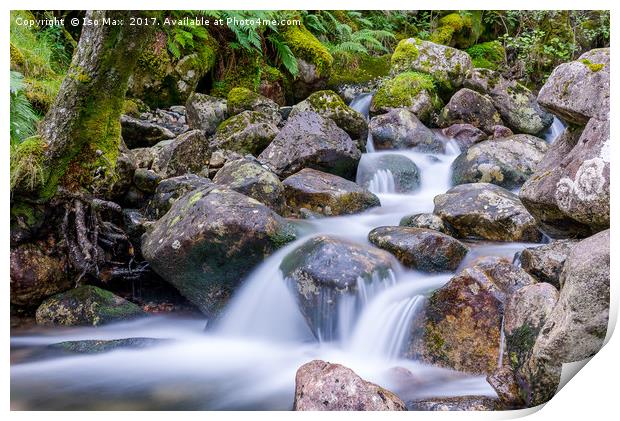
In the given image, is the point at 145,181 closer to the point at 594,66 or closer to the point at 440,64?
the point at 594,66

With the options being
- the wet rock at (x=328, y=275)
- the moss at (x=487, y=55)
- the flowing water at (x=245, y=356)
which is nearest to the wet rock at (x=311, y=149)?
the flowing water at (x=245, y=356)

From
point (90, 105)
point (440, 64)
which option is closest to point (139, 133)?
point (90, 105)

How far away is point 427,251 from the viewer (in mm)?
3012

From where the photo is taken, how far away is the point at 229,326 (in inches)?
116

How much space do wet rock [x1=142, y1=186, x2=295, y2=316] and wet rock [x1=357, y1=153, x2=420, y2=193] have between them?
6.53 ft

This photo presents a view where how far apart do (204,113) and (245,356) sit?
3419 mm

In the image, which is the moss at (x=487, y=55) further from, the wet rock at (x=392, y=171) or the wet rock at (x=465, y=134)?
the wet rock at (x=392, y=171)

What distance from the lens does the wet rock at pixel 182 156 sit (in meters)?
4.28

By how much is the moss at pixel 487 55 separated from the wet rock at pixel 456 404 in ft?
15.6

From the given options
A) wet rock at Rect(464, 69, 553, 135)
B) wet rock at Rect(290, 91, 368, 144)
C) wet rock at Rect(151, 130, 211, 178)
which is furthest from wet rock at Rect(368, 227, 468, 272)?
wet rock at Rect(464, 69, 553, 135)
